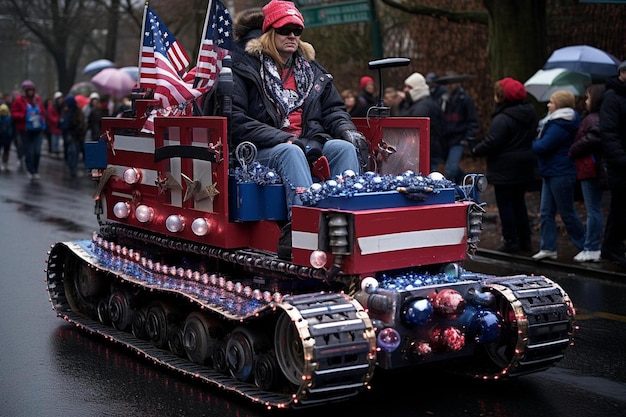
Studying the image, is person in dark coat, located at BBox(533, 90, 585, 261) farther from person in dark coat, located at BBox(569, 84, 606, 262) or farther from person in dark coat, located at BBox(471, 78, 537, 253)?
person in dark coat, located at BBox(471, 78, 537, 253)

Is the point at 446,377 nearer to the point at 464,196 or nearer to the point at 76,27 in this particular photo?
the point at 464,196

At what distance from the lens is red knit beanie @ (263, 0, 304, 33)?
7.75 meters

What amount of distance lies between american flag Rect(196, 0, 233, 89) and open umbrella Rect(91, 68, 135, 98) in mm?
20042

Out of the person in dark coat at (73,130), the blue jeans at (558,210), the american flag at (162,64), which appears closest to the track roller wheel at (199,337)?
the american flag at (162,64)

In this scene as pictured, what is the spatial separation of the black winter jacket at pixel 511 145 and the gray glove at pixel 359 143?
4.65 meters

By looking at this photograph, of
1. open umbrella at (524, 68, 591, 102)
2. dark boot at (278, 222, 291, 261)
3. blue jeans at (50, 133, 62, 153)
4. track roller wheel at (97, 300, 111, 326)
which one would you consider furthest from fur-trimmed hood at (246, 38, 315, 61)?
blue jeans at (50, 133, 62, 153)

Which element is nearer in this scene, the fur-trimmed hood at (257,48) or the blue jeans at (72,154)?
the fur-trimmed hood at (257,48)

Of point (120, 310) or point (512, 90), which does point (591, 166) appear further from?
point (120, 310)

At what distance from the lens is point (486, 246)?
43.2 ft

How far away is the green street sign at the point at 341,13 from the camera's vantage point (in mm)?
18281

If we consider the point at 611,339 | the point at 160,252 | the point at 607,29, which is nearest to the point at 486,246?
the point at 611,339

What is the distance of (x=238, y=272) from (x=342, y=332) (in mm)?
1912

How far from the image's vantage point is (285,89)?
7949 millimetres

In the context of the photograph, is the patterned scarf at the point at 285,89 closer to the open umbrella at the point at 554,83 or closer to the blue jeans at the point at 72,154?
the open umbrella at the point at 554,83
